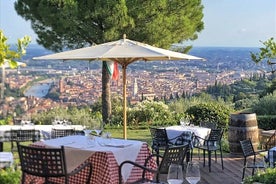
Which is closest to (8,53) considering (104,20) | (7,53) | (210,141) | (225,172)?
(7,53)

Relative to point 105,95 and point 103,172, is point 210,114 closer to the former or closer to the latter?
point 105,95

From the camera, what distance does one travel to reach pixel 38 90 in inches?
679

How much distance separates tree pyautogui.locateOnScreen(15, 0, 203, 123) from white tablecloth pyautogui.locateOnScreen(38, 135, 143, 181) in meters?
10.8

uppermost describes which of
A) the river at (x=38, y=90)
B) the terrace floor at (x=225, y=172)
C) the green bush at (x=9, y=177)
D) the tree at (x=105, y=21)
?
the tree at (x=105, y=21)

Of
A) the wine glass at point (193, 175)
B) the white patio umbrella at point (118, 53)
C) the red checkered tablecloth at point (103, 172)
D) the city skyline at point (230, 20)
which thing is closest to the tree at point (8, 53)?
the wine glass at point (193, 175)

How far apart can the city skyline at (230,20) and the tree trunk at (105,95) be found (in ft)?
9.61

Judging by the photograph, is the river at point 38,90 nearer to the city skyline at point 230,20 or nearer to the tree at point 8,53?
the city skyline at point 230,20

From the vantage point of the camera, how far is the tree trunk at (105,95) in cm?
1822

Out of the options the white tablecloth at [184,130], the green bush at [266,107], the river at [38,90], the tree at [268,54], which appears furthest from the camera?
the river at [38,90]

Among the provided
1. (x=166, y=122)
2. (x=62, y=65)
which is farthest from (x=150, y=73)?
(x=166, y=122)

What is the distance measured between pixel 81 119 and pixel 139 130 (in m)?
1.78

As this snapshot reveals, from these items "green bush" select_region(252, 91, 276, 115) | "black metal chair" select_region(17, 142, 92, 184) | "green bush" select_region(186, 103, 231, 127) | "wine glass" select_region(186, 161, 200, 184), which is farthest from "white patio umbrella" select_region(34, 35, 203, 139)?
"green bush" select_region(252, 91, 276, 115)

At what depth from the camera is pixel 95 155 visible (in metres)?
6.31

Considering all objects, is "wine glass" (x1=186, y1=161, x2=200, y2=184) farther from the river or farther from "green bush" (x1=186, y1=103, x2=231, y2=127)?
the river
